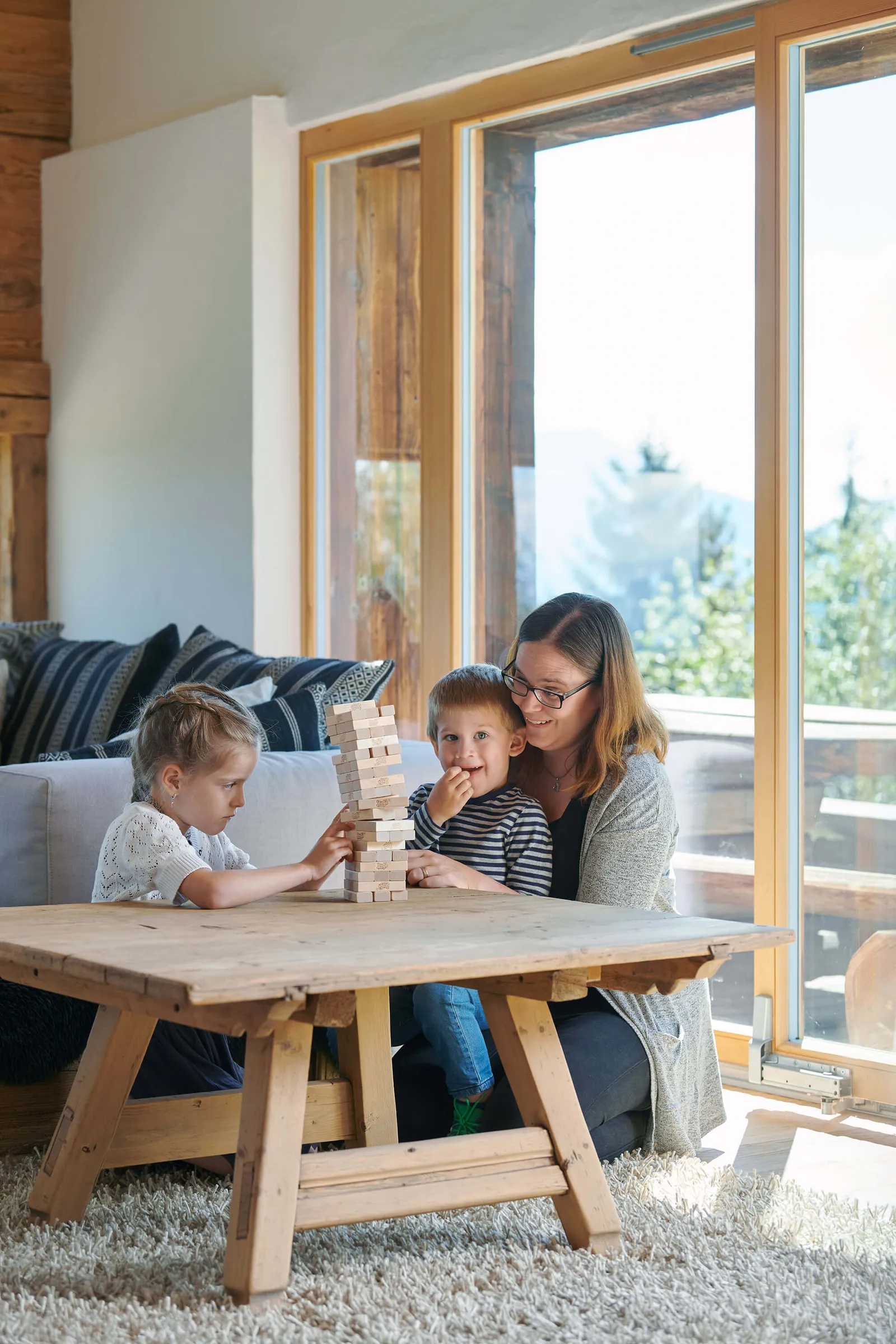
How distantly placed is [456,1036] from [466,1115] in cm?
13

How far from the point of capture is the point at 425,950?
5.99 ft

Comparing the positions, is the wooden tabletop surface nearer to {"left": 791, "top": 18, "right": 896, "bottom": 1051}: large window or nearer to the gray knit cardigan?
the gray knit cardigan

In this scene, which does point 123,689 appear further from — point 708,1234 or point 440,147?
point 708,1234

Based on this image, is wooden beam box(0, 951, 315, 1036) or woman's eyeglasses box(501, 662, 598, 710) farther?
woman's eyeglasses box(501, 662, 598, 710)

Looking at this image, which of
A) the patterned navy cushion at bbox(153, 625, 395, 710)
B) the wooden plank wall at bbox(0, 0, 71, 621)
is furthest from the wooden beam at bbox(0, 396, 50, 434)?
the patterned navy cushion at bbox(153, 625, 395, 710)

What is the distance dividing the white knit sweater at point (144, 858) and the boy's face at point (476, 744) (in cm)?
45

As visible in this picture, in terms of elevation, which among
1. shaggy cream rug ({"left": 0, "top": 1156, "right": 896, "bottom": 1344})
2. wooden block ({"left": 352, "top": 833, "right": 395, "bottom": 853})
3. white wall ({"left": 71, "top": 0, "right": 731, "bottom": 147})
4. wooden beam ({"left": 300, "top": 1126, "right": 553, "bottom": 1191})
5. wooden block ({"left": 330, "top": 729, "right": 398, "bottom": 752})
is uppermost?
white wall ({"left": 71, "top": 0, "right": 731, "bottom": 147})

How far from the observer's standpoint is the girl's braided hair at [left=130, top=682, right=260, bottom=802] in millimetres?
2332

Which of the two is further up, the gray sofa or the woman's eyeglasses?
the woman's eyeglasses

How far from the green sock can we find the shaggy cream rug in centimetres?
17

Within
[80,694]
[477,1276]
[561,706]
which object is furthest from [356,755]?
[80,694]

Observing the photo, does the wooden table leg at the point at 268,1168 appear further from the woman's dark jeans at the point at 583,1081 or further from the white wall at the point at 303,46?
the white wall at the point at 303,46

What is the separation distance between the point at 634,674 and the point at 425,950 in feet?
3.11

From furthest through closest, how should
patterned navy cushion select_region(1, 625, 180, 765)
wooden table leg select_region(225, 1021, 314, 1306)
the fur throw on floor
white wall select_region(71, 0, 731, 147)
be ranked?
1. patterned navy cushion select_region(1, 625, 180, 765)
2. white wall select_region(71, 0, 731, 147)
3. the fur throw on floor
4. wooden table leg select_region(225, 1021, 314, 1306)
